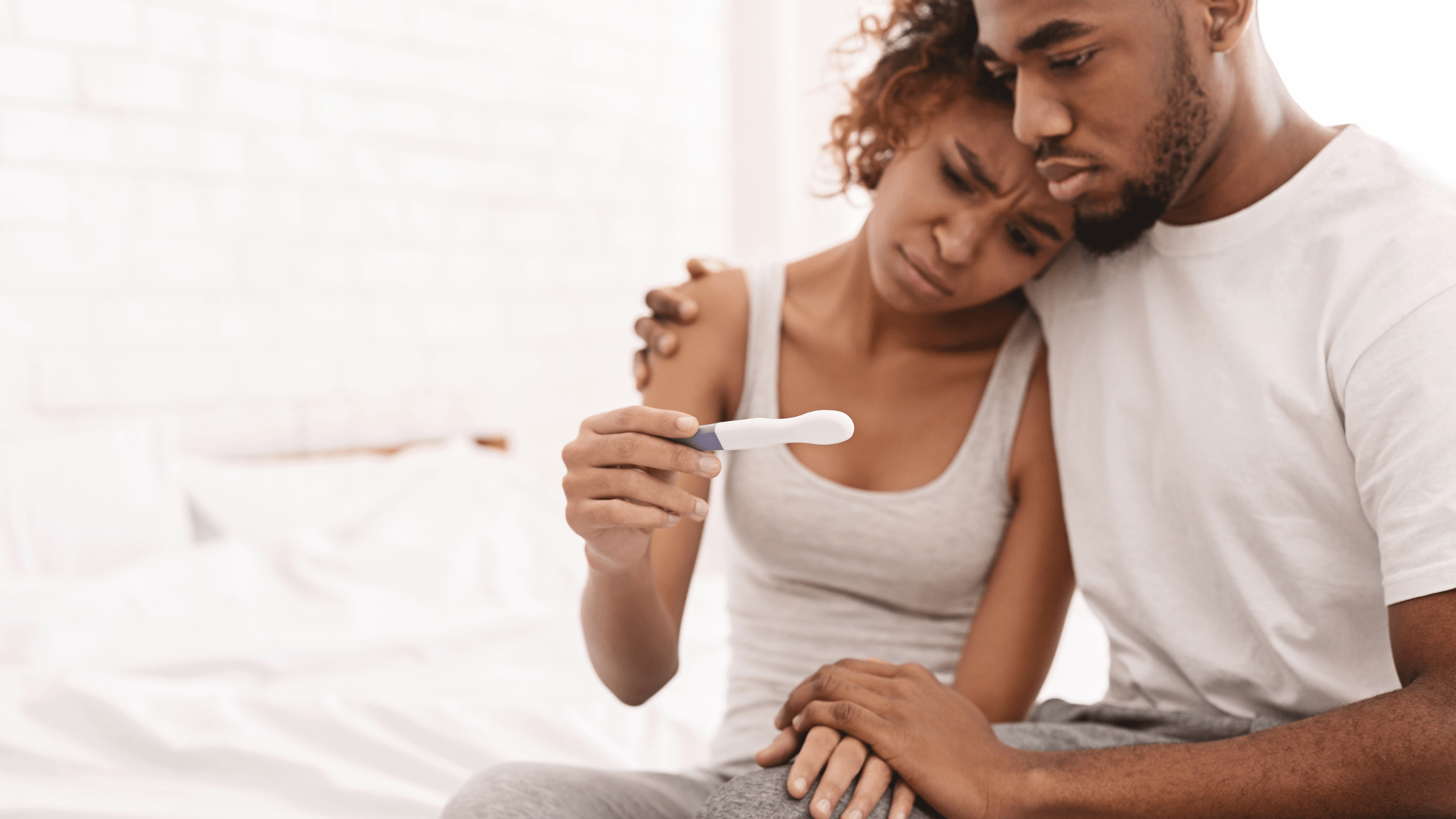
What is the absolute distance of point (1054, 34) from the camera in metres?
0.87

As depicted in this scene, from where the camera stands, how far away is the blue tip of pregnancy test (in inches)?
27.6

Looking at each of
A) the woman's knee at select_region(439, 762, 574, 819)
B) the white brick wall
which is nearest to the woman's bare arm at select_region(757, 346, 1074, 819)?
the woman's knee at select_region(439, 762, 574, 819)

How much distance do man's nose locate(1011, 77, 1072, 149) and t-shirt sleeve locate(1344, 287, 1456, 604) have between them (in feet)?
0.94

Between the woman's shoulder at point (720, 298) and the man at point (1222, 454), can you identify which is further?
the woman's shoulder at point (720, 298)

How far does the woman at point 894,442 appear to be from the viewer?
0.98m

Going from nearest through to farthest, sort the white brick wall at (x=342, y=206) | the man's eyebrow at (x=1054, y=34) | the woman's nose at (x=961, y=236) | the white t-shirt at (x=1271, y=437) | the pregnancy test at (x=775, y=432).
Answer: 1. the pregnancy test at (x=775, y=432)
2. the white t-shirt at (x=1271, y=437)
3. the man's eyebrow at (x=1054, y=34)
4. the woman's nose at (x=961, y=236)
5. the white brick wall at (x=342, y=206)

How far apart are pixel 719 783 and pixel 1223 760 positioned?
1.41ft

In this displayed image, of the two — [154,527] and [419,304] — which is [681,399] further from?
[419,304]

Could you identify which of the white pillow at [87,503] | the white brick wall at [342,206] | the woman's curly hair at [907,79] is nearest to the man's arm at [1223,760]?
the woman's curly hair at [907,79]

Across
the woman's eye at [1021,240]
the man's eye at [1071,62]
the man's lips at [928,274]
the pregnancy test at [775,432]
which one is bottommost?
the pregnancy test at [775,432]

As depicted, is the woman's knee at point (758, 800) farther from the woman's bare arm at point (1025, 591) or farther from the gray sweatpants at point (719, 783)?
the woman's bare arm at point (1025, 591)

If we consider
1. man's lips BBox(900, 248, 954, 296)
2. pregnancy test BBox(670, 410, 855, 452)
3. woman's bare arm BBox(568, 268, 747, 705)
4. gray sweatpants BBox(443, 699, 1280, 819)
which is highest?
man's lips BBox(900, 248, 954, 296)

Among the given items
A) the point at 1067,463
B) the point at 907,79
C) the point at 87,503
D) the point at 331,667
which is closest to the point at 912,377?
the point at 1067,463

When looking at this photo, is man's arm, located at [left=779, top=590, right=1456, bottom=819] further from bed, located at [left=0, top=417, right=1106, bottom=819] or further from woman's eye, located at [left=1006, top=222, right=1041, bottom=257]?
bed, located at [left=0, top=417, right=1106, bottom=819]
